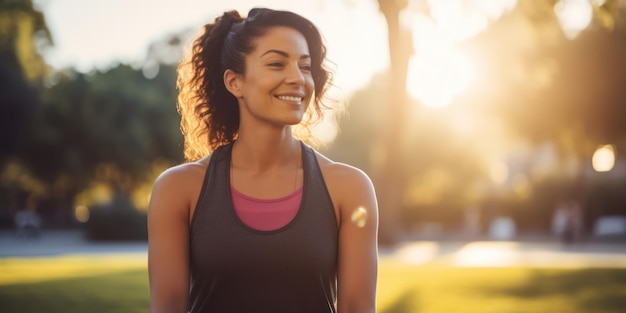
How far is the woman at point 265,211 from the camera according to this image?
2.78m

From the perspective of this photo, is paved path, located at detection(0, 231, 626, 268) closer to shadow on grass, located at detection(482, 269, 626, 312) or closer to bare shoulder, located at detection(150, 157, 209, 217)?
shadow on grass, located at detection(482, 269, 626, 312)

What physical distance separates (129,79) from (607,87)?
95.1 feet

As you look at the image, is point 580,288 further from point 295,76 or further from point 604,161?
point 604,161

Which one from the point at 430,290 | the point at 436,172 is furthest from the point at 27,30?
the point at 436,172

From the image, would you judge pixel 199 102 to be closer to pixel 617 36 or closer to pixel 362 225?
pixel 362 225

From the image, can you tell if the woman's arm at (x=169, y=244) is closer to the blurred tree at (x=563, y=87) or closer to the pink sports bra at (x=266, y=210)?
the pink sports bra at (x=266, y=210)

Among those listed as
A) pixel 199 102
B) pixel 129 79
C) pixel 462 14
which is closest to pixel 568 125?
pixel 462 14

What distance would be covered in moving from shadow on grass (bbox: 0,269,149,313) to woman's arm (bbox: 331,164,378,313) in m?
6.49

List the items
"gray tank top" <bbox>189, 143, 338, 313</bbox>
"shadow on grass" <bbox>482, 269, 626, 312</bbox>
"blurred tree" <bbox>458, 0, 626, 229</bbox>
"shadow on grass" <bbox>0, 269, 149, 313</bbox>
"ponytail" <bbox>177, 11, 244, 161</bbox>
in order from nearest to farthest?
"gray tank top" <bbox>189, 143, 338, 313</bbox>, "ponytail" <bbox>177, 11, 244, 161</bbox>, "shadow on grass" <bbox>0, 269, 149, 313</bbox>, "shadow on grass" <bbox>482, 269, 626, 312</bbox>, "blurred tree" <bbox>458, 0, 626, 229</bbox>

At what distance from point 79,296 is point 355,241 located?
8.16m

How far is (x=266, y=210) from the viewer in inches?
112

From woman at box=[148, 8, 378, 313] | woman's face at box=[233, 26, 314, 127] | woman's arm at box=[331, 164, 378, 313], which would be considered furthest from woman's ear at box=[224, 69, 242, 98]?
woman's arm at box=[331, 164, 378, 313]

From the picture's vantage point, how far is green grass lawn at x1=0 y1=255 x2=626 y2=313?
9.64 meters

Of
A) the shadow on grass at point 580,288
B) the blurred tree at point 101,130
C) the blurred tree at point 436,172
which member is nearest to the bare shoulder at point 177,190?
the shadow on grass at point 580,288
